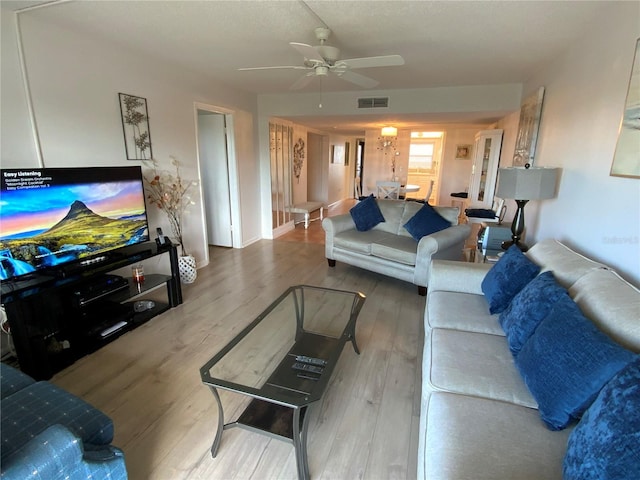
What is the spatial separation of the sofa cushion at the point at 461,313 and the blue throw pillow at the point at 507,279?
8 centimetres

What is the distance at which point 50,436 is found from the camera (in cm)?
98

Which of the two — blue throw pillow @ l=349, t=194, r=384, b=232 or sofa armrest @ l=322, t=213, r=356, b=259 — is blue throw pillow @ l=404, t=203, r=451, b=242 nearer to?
blue throw pillow @ l=349, t=194, r=384, b=232

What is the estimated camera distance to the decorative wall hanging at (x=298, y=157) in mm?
6309

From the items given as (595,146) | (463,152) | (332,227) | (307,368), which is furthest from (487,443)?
(463,152)

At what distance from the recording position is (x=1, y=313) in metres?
2.12

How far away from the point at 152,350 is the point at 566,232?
3.21m

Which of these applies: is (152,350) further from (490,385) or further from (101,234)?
(490,385)

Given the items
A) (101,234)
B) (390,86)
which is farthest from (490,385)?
(390,86)

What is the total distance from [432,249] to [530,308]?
158cm

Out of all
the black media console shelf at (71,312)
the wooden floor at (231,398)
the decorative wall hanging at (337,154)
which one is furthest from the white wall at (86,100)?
the decorative wall hanging at (337,154)

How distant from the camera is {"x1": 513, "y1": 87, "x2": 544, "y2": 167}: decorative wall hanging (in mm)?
3288

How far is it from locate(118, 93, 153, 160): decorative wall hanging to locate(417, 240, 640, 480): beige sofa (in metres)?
2.93

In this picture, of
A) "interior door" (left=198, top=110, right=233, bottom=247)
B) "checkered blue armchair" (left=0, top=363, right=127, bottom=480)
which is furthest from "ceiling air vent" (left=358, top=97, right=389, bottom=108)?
"checkered blue armchair" (left=0, top=363, right=127, bottom=480)

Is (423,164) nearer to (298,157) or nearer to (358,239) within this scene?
(298,157)
